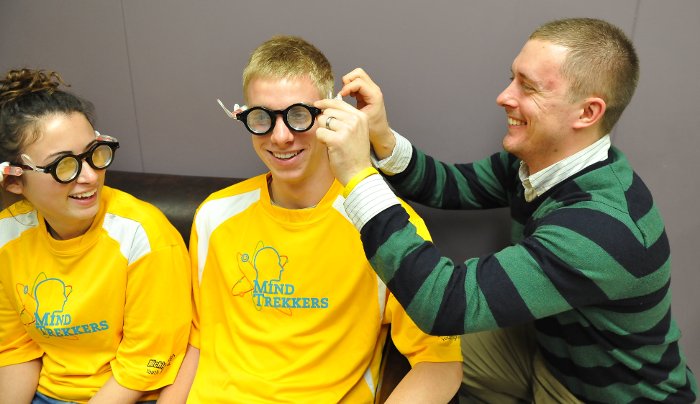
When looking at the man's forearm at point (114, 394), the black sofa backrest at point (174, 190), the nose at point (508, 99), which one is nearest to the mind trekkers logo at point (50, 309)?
the man's forearm at point (114, 394)

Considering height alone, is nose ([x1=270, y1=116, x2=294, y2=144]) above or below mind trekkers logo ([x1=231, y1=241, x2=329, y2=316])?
above

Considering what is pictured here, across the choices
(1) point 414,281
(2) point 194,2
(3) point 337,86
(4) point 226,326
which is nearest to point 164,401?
(4) point 226,326

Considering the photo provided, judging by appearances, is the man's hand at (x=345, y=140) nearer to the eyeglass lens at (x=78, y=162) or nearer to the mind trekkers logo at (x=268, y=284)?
Answer: the mind trekkers logo at (x=268, y=284)

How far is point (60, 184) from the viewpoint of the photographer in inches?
58.6

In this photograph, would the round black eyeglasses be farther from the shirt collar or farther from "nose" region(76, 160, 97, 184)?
the shirt collar

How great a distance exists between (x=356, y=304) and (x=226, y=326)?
40 cm

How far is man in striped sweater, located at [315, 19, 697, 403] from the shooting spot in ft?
3.93

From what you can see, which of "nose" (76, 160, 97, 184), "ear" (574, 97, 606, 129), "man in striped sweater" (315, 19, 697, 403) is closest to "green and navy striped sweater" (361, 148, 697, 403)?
"man in striped sweater" (315, 19, 697, 403)

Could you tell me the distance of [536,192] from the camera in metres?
1.49

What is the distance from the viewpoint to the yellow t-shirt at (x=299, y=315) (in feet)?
4.89

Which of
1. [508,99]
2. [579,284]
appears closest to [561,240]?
[579,284]

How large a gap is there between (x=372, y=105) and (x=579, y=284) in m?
0.74

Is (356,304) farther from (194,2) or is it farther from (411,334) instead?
(194,2)

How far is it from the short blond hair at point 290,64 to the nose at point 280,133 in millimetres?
123
